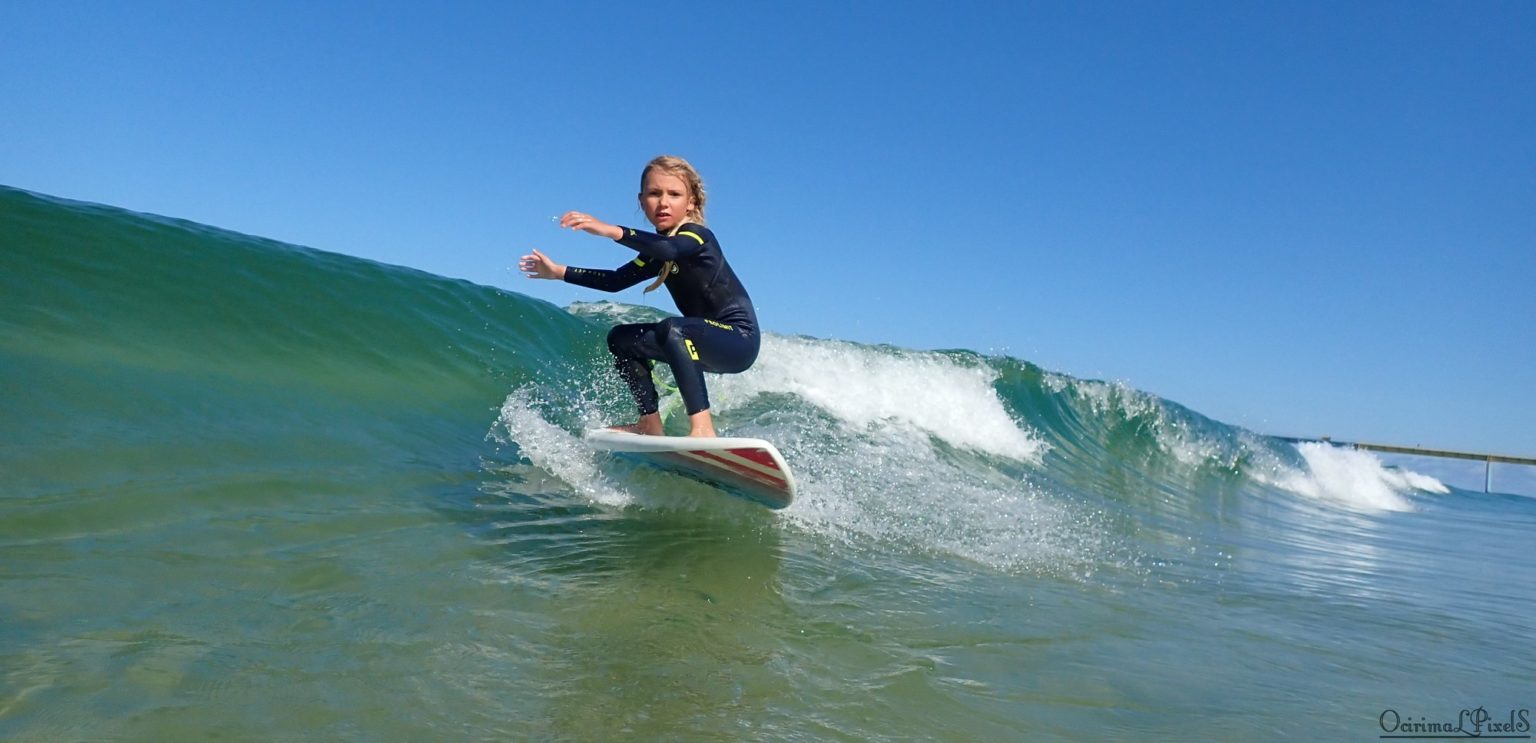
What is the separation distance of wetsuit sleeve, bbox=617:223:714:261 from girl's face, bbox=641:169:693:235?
0.12 meters

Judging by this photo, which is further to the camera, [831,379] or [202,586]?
[831,379]

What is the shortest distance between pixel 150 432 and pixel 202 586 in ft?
7.36

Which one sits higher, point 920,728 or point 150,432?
point 150,432

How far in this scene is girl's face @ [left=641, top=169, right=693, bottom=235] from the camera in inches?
194

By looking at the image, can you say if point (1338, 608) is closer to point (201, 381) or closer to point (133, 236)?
point (201, 381)

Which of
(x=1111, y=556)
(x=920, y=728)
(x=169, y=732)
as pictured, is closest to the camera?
(x=169, y=732)

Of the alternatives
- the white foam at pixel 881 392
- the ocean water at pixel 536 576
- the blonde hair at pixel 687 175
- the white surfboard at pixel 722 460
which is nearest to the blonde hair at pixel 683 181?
the blonde hair at pixel 687 175

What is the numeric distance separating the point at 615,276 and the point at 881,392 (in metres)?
7.91

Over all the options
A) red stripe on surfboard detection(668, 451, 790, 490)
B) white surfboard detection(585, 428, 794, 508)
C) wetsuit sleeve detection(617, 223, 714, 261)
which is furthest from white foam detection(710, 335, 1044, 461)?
wetsuit sleeve detection(617, 223, 714, 261)

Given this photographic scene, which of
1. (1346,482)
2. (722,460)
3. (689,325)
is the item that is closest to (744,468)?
(722,460)

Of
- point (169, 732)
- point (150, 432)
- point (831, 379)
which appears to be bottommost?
point (169, 732)

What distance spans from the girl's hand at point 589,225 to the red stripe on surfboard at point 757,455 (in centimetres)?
127

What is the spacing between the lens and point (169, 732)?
2010 millimetres

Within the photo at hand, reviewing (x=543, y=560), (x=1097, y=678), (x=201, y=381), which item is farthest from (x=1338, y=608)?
(x=201, y=381)
